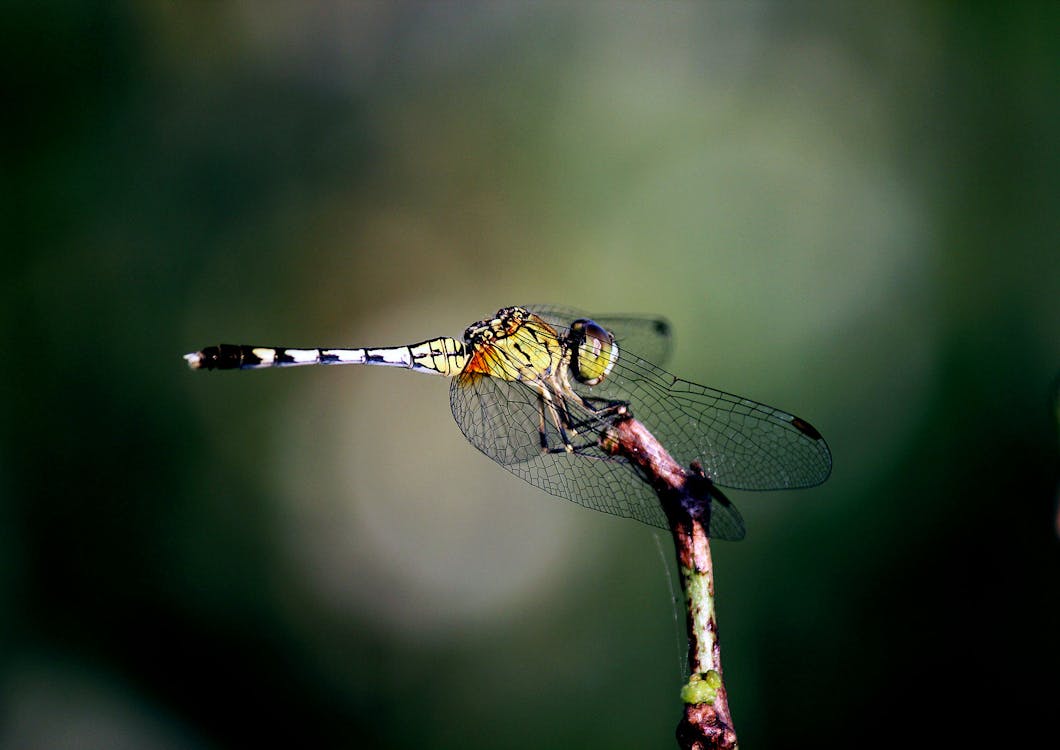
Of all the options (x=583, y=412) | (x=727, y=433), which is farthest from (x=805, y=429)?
(x=583, y=412)

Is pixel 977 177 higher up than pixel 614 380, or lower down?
higher up

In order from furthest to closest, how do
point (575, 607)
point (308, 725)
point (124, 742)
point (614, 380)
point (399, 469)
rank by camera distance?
Result: point (399, 469) < point (575, 607) < point (308, 725) < point (124, 742) < point (614, 380)

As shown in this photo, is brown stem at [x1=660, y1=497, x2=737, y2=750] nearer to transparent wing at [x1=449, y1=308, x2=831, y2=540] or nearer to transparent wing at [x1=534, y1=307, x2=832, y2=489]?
transparent wing at [x1=449, y1=308, x2=831, y2=540]

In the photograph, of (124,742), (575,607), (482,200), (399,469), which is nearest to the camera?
(124,742)

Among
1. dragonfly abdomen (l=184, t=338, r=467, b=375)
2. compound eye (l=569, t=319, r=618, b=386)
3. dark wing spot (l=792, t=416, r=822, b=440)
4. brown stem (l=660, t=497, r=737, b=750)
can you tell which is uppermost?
dragonfly abdomen (l=184, t=338, r=467, b=375)

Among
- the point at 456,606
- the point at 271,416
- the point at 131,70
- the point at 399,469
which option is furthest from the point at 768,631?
the point at 131,70

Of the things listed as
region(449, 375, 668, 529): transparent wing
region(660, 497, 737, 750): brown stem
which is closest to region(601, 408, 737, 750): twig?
region(660, 497, 737, 750): brown stem

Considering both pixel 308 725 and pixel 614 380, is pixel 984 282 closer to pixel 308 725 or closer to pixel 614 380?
pixel 614 380

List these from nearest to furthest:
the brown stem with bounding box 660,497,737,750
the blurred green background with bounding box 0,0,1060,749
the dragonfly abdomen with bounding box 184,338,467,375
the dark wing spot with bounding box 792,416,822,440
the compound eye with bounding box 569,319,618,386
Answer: the brown stem with bounding box 660,497,737,750 → the dark wing spot with bounding box 792,416,822,440 → the compound eye with bounding box 569,319,618,386 → the dragonfly abdomen with bounding box 184,338,467,375 → the blurred green background with bounding box 0,0,1060,749
